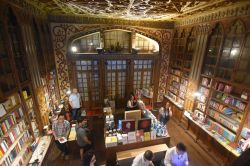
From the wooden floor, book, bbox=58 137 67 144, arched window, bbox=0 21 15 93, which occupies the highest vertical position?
arched window, bbox=0 21 15 93

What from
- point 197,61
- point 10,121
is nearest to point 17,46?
point 10,121

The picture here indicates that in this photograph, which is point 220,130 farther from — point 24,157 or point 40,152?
point 24,157

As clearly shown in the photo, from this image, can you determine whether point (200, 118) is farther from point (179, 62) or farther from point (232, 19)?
point (232, 19)

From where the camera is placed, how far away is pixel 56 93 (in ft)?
19.6

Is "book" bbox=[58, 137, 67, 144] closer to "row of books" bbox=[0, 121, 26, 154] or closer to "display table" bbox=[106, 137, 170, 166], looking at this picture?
"row of books" bbox=[0, 121, 26, 154]

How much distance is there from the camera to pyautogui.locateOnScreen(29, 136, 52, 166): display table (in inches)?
137

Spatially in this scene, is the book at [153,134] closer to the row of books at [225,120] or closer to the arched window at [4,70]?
the row of books at [225,120]

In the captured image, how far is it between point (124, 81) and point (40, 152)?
15.4ft

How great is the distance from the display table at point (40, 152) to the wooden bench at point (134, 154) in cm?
204

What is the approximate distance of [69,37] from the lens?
6.07m

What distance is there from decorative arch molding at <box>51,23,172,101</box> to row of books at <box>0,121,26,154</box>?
3.29 m

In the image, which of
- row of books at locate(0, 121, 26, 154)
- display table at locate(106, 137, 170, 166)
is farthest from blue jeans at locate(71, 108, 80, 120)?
display table at locate(106, 137, 170, 166)

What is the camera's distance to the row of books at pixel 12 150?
8.69ft

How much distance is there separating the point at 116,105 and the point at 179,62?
397cm
